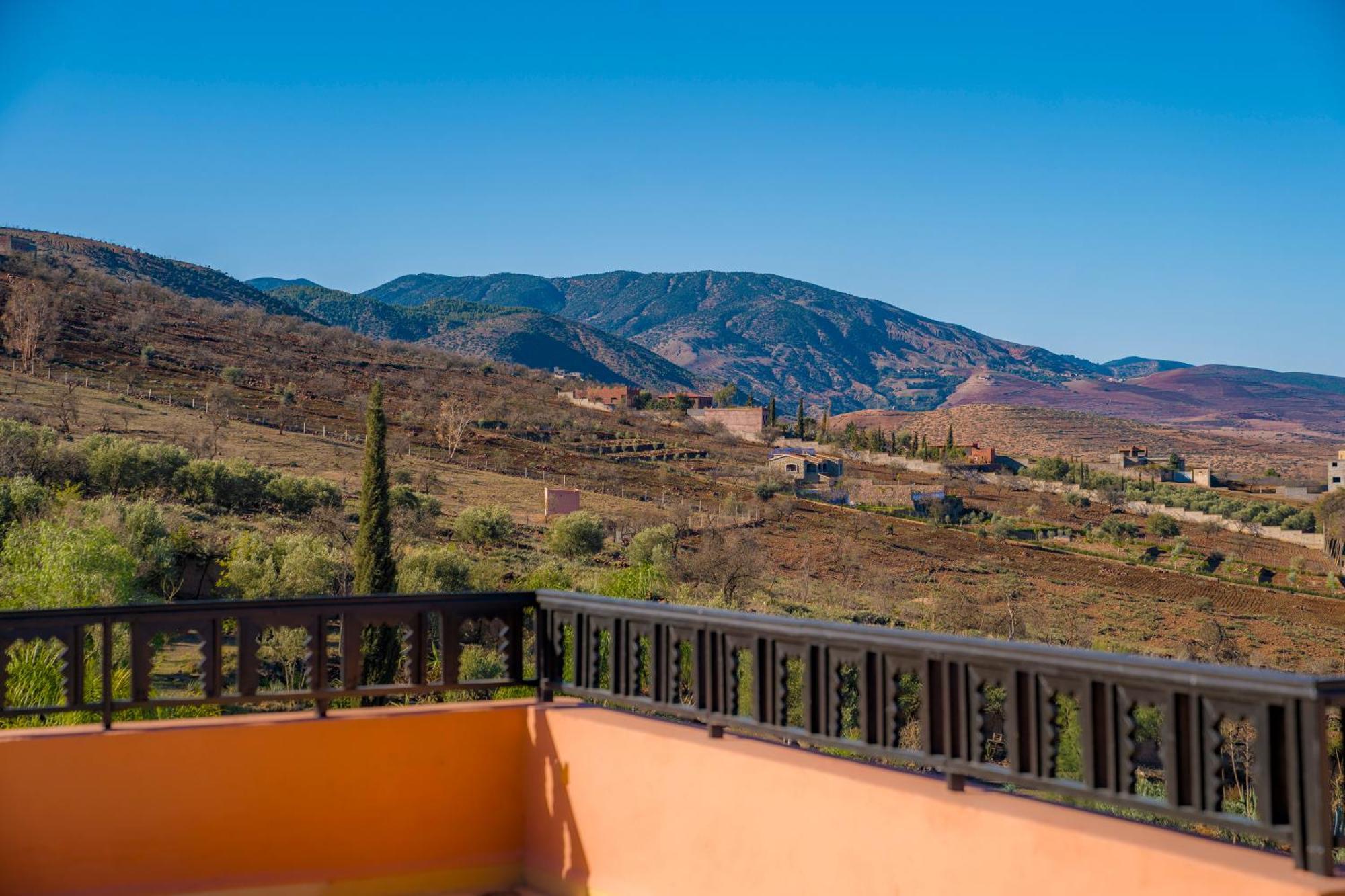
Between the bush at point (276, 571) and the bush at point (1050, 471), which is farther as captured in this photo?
the bush at point (1050, 471)

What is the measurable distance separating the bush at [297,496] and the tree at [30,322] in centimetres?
1533

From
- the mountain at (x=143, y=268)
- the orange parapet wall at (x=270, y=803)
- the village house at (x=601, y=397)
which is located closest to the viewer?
the orange parapet wall at (x=270, y=803)

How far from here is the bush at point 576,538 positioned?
85.6 feet

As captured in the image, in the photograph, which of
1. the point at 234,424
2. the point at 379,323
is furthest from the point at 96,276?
the point at 379,323

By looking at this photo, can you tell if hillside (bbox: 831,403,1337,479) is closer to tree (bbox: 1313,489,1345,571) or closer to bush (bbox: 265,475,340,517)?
tree (bbox: 1313,489,1345,571)

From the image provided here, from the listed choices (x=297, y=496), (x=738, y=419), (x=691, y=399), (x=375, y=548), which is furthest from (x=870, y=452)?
(x=375, y=548)

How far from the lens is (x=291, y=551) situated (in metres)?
18.5

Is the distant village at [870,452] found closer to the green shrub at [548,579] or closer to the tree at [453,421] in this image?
the tree at [453,421]

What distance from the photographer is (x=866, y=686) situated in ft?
9.93

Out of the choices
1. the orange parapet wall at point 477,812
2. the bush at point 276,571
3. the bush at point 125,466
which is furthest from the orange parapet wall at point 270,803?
the bush at point 125,466

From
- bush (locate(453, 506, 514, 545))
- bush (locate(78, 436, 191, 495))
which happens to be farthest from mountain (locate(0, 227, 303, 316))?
bush (locate(453, 506, 514, 545))

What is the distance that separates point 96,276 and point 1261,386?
162 meters

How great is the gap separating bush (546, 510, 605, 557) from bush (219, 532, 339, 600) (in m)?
7.91

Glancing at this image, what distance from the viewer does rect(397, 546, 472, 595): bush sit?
18953 mm
